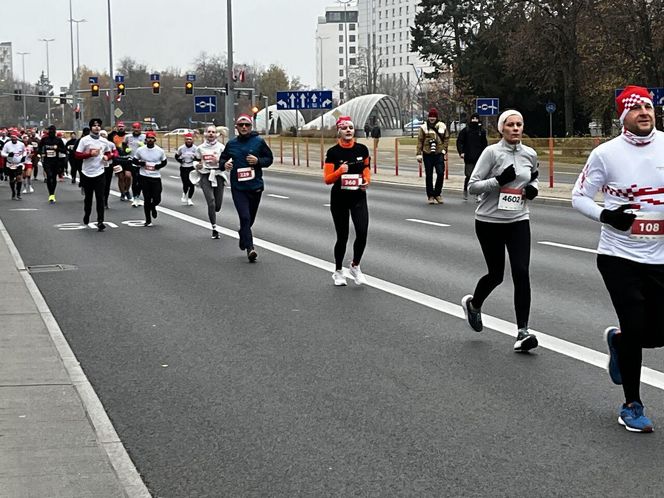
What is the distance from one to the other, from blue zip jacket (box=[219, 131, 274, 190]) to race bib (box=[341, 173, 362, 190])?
2.91 m

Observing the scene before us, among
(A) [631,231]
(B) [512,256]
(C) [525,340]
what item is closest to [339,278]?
(B) [512,256]

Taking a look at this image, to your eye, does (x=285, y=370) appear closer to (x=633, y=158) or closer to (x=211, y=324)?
(x=211, y=324)

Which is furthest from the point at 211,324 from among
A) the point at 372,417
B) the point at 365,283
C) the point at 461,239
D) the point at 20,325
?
the point at 461,239

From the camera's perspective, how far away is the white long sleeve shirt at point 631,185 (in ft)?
21.3

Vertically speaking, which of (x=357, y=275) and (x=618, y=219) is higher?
(x=618, y=219)

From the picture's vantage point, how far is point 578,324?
984 cm

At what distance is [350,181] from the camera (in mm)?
12570

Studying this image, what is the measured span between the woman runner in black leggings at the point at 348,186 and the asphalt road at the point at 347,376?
394 mm

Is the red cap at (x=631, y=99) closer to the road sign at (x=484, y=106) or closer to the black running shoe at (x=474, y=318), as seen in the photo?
the black running shoe at (x=474, y=318)

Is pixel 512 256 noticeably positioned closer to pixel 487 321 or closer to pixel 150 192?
pixel 487 321

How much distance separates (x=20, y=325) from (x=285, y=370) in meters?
2.75

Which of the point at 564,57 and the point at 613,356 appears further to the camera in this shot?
the point at 564,57

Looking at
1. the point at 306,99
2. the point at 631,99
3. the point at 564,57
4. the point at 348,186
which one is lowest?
the point at 348,186

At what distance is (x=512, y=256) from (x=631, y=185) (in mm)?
2372
